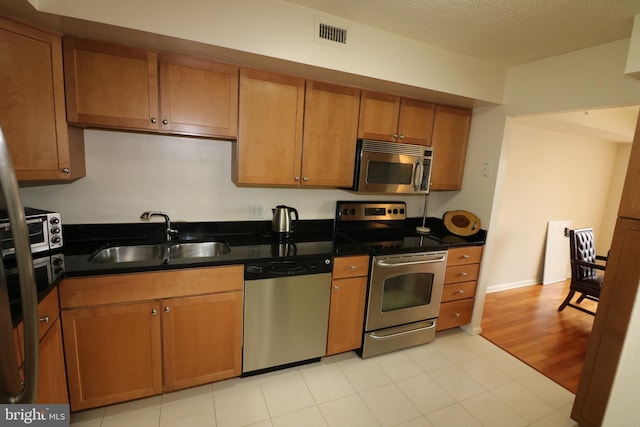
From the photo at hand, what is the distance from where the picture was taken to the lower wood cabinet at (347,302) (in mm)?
2123

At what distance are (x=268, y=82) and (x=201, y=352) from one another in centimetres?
182

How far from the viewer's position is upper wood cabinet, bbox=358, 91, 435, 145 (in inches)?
91.0

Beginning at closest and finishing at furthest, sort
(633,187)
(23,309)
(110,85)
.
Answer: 1. (23,309)
2. (633,187)
3. (110,85)

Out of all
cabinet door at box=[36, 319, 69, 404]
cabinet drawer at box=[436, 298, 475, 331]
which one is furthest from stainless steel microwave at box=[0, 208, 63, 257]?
cabinet drawer at box=[436, 298, 475, 331]

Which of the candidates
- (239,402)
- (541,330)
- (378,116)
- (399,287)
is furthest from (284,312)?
(541,330)

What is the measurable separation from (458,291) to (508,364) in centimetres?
66

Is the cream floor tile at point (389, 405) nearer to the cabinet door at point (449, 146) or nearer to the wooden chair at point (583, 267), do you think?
the cabinet door at point (449, 146)

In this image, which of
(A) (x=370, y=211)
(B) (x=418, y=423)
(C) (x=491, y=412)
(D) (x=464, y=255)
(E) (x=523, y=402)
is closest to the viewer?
(B) (x=418, y=423)

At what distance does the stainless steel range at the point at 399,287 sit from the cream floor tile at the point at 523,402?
0.61 meters

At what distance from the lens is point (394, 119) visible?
242 centimetres

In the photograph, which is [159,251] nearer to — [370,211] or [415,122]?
[370,211]

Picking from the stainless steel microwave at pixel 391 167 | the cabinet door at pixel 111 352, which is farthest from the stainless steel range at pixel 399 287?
the cabinet door at pixel 111 352

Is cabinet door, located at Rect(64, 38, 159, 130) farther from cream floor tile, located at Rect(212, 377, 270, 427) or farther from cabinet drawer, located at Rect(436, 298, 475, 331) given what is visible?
cabinet drawer, located at Rect(436, 298, 475, 331)

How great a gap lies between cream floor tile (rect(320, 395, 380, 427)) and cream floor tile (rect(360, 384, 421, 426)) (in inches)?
1.7
